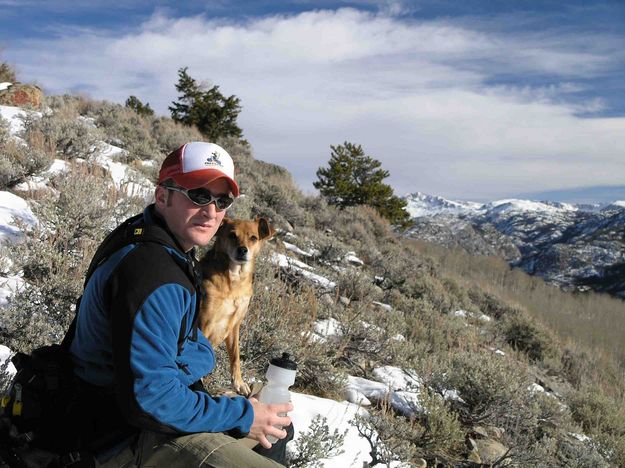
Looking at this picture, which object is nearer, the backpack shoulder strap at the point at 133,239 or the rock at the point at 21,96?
the backpack shoulder strap at the point at 133,239

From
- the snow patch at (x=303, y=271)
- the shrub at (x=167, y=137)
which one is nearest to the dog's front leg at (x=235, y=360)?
the snow patch at (x=303, y=271)

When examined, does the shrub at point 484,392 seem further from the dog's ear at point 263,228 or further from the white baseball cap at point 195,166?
the white baseball cap at point 195,166

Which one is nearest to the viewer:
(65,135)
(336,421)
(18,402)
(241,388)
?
(18,402)

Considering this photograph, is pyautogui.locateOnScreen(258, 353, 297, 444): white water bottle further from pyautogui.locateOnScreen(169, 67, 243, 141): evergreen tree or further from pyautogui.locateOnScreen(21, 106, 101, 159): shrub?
pyautogui.locateOnScreen(169, 67, 243, 141): evergreen tree

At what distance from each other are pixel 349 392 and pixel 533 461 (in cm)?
169

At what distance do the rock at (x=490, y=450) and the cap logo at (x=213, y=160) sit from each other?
12.4 ft

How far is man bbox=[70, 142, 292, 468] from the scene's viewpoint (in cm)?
153

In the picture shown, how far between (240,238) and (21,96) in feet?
33.9

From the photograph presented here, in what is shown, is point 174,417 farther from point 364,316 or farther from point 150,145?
point 150,145

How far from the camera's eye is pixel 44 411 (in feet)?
5.47

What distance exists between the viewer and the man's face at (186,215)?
6.41 ft

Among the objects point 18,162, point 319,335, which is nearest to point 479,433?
point 319,335

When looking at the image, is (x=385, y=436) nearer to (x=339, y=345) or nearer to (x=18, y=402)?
(x=339, y=345)

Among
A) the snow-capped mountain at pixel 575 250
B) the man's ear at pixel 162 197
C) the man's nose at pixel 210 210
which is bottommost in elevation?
the snow-capped mountain at pixel 575 250
